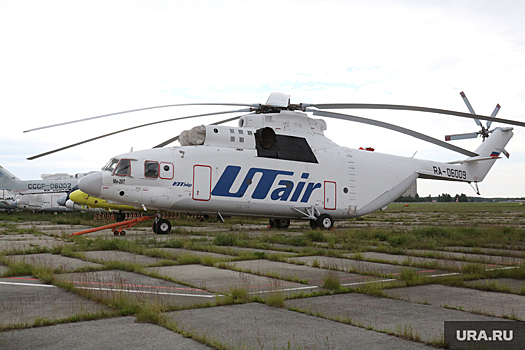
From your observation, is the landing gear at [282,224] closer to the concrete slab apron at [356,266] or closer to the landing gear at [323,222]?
the landing gear at [323,222]

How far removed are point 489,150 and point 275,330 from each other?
82.4 ft

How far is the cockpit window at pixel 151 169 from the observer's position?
692 inches

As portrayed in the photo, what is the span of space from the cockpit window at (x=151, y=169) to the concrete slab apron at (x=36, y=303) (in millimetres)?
10650

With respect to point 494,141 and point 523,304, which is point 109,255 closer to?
point 523,304

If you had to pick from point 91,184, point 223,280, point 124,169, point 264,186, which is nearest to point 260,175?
point 264,186

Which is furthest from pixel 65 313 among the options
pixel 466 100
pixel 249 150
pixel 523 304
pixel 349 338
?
pixel 466 100

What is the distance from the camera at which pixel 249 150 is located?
19.3m

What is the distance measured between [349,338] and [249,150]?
601 inches

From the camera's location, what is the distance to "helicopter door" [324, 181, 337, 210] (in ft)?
68.6

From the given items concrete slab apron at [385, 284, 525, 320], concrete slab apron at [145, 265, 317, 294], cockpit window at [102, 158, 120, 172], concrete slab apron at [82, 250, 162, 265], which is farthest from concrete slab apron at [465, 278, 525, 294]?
cockpit window at [102, 158, 120, 172]

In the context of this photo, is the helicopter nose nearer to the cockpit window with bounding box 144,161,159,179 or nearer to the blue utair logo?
the cockpit window with bounding box 144,161,159,179

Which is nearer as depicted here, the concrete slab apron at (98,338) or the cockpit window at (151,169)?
the concrete slab apron at (98,338)

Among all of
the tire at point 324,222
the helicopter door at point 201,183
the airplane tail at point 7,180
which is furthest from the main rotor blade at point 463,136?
the airplane tail at point 7,180

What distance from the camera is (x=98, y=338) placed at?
4242 millimetres
